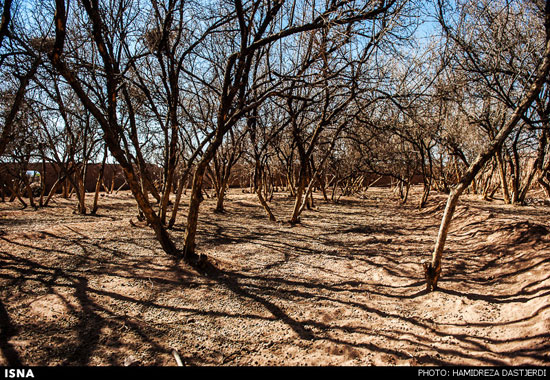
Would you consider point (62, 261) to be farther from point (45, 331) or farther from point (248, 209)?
point (248, 209)

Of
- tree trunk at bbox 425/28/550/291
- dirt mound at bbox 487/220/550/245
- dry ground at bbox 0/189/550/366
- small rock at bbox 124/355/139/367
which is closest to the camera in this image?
small rock at bbox 124/355/139/367

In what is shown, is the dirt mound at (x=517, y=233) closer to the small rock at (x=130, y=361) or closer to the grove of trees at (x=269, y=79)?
the grove of trees at (x=269, y=79)

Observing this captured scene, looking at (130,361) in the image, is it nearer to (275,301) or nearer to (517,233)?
(275,301)

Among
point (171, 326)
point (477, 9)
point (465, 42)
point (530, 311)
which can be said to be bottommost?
point (171, 326)

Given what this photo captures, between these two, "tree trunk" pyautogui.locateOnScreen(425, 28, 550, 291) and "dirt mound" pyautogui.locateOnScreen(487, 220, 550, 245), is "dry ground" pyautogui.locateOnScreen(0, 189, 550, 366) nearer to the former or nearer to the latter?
"dirt mound" pyautogui.locateOnScreen(487, 220, 550, 245)

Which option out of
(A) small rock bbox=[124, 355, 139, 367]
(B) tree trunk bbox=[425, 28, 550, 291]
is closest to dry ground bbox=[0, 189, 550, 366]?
(A) small rock bbox=[124, 355, 139, 367]

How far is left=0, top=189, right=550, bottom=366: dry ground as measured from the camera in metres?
2.55

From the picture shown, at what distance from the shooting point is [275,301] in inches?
138

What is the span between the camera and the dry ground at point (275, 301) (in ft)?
8.36

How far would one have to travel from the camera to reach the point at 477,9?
20.5 ft

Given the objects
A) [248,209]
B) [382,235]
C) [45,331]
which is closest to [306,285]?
[45,331]

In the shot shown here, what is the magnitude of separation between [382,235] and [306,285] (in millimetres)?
3188

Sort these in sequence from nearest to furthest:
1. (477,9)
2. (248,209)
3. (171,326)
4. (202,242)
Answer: (171,326) < (202,242) < (477,9) < (248,209)

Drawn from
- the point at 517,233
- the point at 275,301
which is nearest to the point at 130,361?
the point at 275,301
